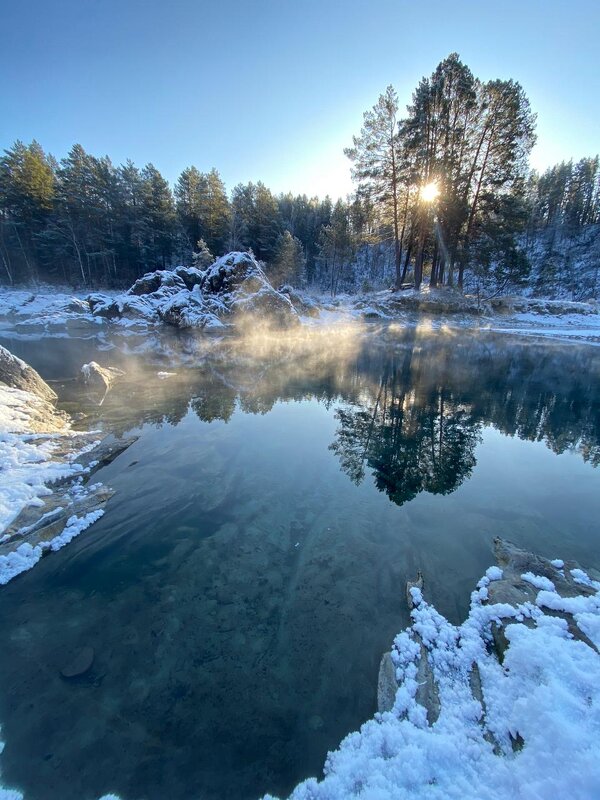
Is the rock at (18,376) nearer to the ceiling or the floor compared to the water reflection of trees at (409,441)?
nearer to the ceiling

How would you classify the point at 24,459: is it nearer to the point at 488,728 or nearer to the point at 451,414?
the point at 488,728

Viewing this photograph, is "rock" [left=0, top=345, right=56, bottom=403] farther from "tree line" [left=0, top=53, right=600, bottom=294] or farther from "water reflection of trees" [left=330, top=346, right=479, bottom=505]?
"tree line" [left=0, top=53, right=600, bottom=294]

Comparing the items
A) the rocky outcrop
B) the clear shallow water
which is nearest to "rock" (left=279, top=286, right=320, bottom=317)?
the rocky outcrop

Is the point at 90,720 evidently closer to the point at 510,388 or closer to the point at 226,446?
the point at 226,446

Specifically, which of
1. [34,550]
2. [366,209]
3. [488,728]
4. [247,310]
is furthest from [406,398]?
[366,209]

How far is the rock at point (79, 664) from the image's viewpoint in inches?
139

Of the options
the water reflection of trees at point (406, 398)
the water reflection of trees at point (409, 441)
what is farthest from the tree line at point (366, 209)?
the water reflection of trees at point (409, 441)

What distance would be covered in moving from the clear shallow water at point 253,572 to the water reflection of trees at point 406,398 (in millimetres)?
110

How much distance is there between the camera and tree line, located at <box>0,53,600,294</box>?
30172 mm

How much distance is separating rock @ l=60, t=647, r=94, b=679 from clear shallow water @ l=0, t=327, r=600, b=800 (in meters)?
0.07

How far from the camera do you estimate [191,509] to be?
20.7 feet

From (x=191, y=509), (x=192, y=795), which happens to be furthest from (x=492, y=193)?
(x=192, y=795)

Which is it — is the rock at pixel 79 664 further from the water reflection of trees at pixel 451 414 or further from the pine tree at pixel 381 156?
the pine tree at pixel 381 156

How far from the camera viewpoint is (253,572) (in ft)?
16.2
